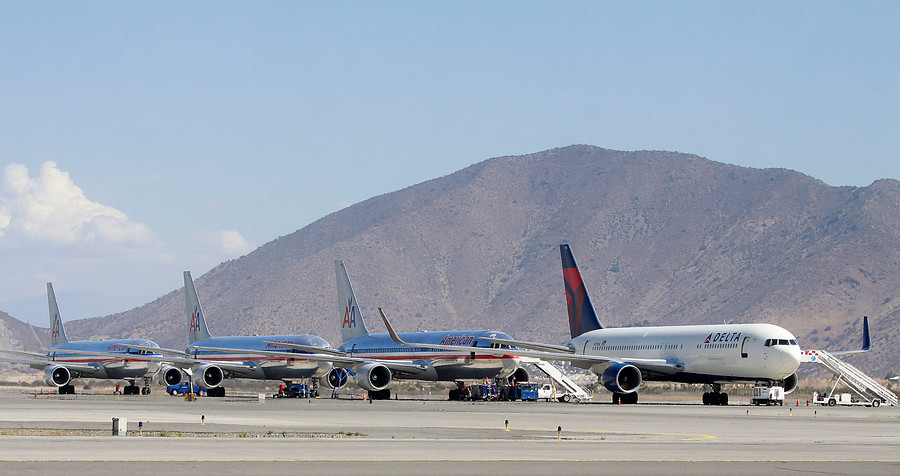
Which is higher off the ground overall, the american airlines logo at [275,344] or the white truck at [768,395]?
the american airlines logo at [275,344]

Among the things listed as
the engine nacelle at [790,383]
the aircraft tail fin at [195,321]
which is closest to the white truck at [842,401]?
the engine nacelle at [790,383]

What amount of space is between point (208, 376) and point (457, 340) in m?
17.5

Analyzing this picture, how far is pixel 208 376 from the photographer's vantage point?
229 ft

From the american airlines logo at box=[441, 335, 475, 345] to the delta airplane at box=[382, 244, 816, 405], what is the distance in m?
2.12

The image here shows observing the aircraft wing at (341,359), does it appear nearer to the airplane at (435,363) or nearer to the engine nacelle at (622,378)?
the airplane at (435,363)

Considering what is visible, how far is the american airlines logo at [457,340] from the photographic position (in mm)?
60844

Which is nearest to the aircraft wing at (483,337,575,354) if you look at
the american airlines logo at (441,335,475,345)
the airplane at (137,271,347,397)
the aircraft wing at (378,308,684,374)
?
the aircraft wing at (378,308,684,374)

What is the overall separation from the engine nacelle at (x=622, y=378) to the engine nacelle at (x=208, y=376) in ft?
87.8

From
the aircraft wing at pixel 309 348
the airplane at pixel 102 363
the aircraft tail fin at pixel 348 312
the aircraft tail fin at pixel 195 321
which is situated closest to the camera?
the aircraft wing at pixel 309 348

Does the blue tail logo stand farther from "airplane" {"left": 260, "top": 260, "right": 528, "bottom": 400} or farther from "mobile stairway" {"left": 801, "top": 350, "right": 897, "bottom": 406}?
"mobile stairway" {"left": 801, "top": 350, "right": 897, "bottom": 406}

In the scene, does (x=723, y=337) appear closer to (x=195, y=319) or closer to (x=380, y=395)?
(x=380, y=395)

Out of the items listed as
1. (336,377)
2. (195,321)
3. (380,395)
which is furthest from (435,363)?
(195,321)

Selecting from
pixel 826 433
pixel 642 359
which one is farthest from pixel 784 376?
pixel 826 433

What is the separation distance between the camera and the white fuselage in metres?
49.2
